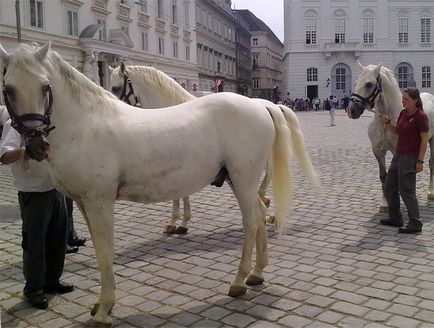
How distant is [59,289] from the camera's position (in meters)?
4.20

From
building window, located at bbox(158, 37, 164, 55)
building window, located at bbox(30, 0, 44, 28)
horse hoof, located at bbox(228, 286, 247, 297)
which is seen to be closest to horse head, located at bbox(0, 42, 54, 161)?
horse hoof, located at bbox(228, 286, 247, 297)

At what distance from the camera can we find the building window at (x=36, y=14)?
25.1 m

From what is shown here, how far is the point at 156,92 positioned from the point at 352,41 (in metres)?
57.9

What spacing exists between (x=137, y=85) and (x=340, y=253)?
11.1 ft

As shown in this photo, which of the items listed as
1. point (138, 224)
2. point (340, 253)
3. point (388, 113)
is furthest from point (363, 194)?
point (138, 224)

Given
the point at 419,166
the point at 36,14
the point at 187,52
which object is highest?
the point at 187,52

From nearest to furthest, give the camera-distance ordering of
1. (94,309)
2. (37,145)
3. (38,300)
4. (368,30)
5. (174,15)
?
1. (37,145)
2. (94,309)
3. (38,300)
4. (174,15)
5. (368,30)

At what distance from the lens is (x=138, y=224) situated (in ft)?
21.3

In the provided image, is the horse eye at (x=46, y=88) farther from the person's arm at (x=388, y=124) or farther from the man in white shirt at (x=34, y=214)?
the person's arm at (x=388, y=124)

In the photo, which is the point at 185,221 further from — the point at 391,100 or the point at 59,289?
the point at 391,100

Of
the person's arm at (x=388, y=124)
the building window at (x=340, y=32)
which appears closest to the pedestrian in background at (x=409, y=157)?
the person's arm at (x=388, y=124)

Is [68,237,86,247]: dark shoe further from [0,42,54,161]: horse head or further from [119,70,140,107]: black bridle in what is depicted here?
[0,42,54,161]: horse head

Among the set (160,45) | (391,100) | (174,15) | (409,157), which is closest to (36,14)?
(160,45)

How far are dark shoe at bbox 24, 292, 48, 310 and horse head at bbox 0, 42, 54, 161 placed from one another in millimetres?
1469
